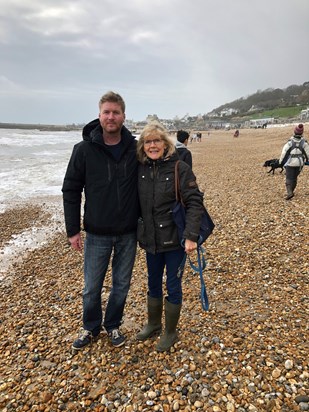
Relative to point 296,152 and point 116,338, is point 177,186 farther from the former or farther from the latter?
point 296,152

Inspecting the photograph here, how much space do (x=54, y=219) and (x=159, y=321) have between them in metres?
7.84

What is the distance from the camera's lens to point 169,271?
3309 mm

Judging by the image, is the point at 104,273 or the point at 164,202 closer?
the point at 164,202

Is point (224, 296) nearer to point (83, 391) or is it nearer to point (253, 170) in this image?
point (83, 391)

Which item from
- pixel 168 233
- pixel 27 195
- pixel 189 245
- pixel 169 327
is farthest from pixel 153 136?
pixel 27 195

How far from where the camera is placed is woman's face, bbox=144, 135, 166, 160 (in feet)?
10.1

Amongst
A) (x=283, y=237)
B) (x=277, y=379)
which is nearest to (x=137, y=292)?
(x=277, y=379)

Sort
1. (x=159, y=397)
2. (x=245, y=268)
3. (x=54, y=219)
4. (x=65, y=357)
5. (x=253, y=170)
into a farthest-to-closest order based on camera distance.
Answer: (x=253, y=170)
(x=54, y=219)
(x=245, y=268)
(x=65, y=357)
(x=159, y=397)

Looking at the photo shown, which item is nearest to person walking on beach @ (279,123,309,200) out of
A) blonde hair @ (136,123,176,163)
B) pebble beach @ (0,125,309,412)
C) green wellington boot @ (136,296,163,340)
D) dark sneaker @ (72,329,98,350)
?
pebble beach @ (0,125,309,412)

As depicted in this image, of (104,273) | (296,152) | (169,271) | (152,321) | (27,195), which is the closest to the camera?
(169,271)

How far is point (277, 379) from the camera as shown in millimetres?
3033

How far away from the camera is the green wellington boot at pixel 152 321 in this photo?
3.72 meters

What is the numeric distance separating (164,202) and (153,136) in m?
0.67

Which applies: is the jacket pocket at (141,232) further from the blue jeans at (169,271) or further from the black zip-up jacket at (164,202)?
the blue jeans at (169,271)
